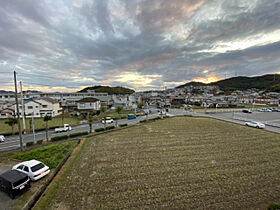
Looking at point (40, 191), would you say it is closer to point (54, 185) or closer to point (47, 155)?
point (54, 185)

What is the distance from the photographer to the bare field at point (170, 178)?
630cm

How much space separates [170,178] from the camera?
8148 mm

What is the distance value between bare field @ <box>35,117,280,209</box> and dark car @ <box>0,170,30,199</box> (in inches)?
53.3

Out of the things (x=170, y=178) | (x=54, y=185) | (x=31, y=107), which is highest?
(x=31, y=107)

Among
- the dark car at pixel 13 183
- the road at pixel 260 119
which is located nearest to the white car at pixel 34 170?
the dark car at pixel 13 183

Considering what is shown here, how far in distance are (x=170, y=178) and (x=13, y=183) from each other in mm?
9083

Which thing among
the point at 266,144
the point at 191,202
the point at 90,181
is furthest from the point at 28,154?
the point at 266,144

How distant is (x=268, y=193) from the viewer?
22.4 feet

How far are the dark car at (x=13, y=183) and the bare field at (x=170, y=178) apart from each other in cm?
135

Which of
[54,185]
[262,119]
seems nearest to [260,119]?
[262,119]

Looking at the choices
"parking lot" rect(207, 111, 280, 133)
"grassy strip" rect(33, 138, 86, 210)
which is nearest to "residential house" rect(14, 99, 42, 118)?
"grassy strip" rect(33, 138, 86, 210)

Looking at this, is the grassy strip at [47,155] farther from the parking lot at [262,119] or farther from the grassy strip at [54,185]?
the parking lot at [262,119]

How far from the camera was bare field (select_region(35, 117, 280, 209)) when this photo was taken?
6305 millimetres

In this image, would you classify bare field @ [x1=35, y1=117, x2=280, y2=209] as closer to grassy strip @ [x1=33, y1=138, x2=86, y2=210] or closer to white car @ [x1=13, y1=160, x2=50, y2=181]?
grassy strip @ [x1=33, y1=138, x2=86, y2=210]
